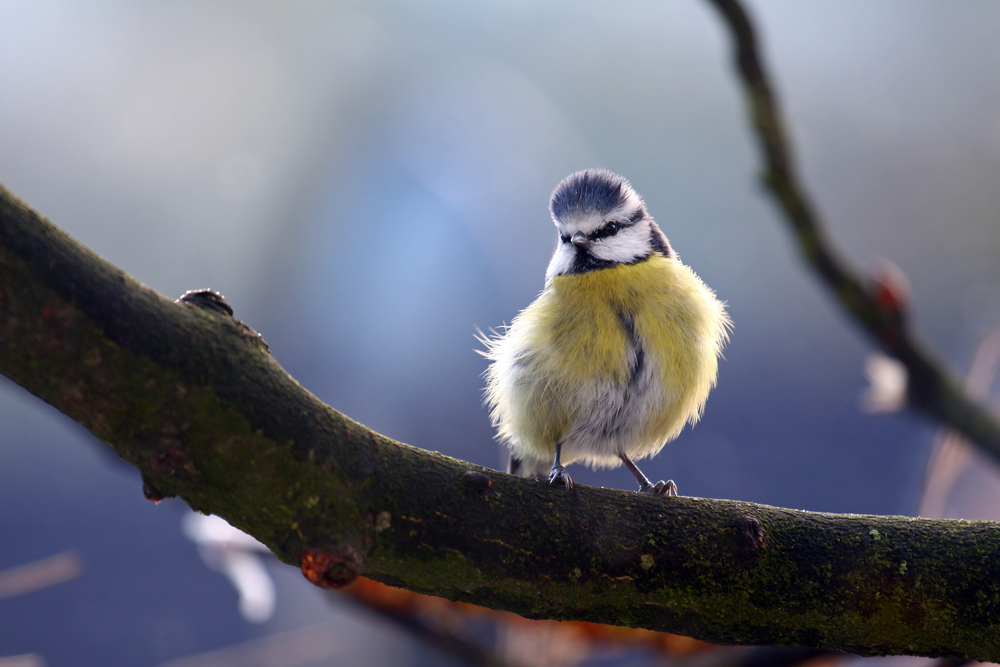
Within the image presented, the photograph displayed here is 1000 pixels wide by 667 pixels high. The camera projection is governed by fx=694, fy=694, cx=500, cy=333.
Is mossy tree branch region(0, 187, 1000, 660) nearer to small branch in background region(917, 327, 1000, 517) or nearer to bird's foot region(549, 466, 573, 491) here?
bird's foot region(549, 466, 573, 491)

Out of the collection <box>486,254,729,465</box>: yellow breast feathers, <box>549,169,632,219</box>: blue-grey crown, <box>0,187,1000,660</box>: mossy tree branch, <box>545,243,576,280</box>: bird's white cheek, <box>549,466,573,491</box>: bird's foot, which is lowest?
<box>0,187,1000,660</box>: mossy tree branch

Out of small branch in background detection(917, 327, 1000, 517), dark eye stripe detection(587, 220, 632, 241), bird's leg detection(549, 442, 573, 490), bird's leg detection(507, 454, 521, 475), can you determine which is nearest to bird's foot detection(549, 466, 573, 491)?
bird's leg detection(549, 442, 573, 490)

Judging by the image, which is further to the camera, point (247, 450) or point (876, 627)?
point (876, 627)

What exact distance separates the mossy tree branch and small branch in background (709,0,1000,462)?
74cm

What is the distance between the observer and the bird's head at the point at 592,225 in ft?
3.93

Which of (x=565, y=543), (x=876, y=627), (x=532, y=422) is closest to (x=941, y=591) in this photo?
(x=876, y=627)

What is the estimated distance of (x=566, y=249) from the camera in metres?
1.23

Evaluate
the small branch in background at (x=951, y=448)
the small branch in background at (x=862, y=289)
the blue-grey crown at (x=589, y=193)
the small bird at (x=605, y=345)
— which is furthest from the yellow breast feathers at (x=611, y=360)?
the small branch in background at (x=951, y=448)

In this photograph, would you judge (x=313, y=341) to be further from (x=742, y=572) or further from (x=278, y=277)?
(x=742, y=572)

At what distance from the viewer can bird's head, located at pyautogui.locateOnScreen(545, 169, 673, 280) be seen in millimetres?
1198

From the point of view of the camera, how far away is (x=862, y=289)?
1396 millimetres

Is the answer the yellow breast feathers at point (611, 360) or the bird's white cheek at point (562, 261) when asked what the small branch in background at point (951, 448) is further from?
the bird's white cheek at point (562, 261)

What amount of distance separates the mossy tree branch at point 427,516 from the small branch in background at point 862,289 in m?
0.74

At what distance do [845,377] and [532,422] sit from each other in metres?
1.58
